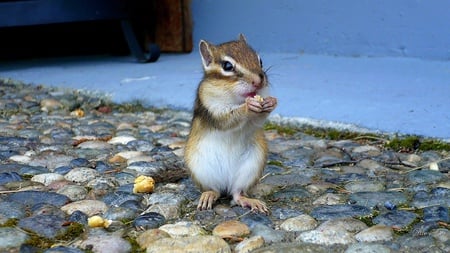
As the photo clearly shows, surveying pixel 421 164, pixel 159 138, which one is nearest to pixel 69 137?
pixel 159 138

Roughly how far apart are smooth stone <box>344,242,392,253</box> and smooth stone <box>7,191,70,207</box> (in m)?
1.10

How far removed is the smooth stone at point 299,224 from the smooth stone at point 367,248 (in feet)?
0.75

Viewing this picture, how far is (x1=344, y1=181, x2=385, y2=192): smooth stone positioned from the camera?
303 cm

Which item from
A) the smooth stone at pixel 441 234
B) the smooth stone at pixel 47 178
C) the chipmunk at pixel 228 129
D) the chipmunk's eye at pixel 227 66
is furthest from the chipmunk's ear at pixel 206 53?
the smooth stone at pixel 441 234

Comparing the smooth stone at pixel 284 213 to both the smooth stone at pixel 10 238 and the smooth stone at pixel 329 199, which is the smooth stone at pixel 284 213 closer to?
the smooth stone at pixel 329 199

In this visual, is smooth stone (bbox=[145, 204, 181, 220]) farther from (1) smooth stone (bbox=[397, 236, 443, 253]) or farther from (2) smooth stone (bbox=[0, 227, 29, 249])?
(1) smooth stone (bbox=[397, 236, 443, 253])

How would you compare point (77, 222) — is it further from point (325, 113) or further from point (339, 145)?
point (325, 113)

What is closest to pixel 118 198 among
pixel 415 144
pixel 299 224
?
pixel 299 224

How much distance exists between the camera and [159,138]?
13.5ft

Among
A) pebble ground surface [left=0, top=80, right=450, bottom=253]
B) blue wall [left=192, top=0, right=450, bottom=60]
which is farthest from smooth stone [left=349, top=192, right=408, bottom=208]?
blue wall [left=192, top=0, right=450, bottom=60]

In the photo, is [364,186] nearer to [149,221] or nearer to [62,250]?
[149,221]

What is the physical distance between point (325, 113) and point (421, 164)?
0.90 metres

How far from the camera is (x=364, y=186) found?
3068 mm

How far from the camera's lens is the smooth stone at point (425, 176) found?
3135 millimetres
